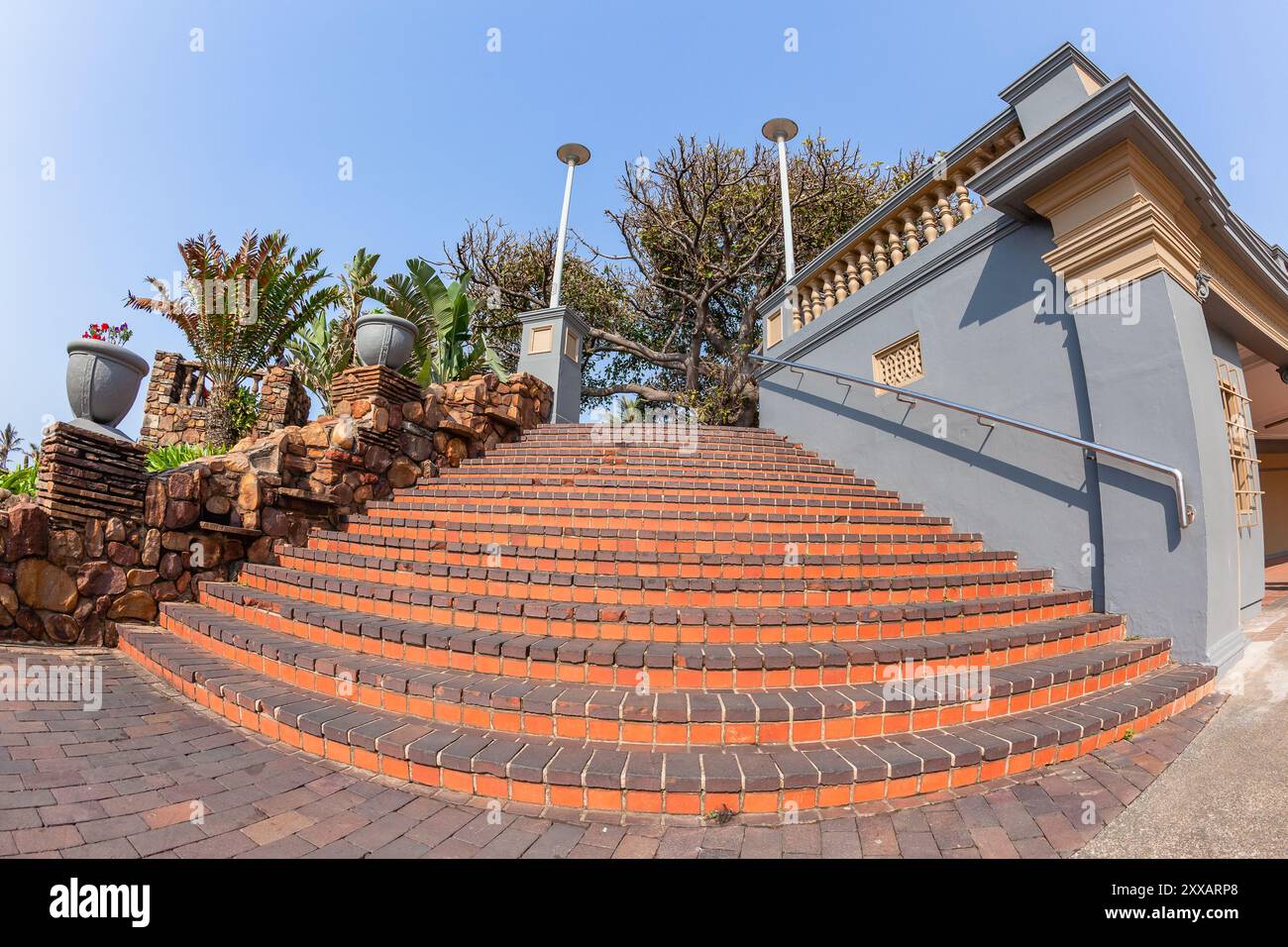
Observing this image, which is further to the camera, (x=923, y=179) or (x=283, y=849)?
(x=923, y=179)

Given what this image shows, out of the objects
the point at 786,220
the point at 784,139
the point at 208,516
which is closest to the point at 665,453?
the point at 208,516

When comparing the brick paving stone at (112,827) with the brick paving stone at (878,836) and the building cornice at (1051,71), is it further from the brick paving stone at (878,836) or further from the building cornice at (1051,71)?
the building cornice at (1051,71)

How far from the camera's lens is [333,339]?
12602mm

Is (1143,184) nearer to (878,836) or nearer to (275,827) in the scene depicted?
(878,836)

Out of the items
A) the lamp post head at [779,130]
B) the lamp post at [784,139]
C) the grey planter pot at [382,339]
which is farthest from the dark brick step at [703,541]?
the lamp post head at [779,130]

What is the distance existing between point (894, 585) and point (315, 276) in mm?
11635

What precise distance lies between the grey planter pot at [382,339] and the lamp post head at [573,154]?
31.6ft

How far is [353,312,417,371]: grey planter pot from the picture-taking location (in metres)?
6.42

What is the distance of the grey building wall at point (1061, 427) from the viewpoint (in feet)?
12.1

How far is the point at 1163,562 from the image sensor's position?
147 inches

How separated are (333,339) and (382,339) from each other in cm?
778

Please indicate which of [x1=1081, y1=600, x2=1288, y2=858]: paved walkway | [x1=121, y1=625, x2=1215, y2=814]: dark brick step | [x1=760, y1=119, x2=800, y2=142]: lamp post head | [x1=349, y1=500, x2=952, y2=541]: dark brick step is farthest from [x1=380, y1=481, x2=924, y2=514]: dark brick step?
[x1=760, y1=119, x2=800, y2=142]: lamp post head

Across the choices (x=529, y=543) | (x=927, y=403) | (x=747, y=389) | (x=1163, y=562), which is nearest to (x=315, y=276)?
(x=529, y=543)

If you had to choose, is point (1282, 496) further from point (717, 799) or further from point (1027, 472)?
point (717, 799)
